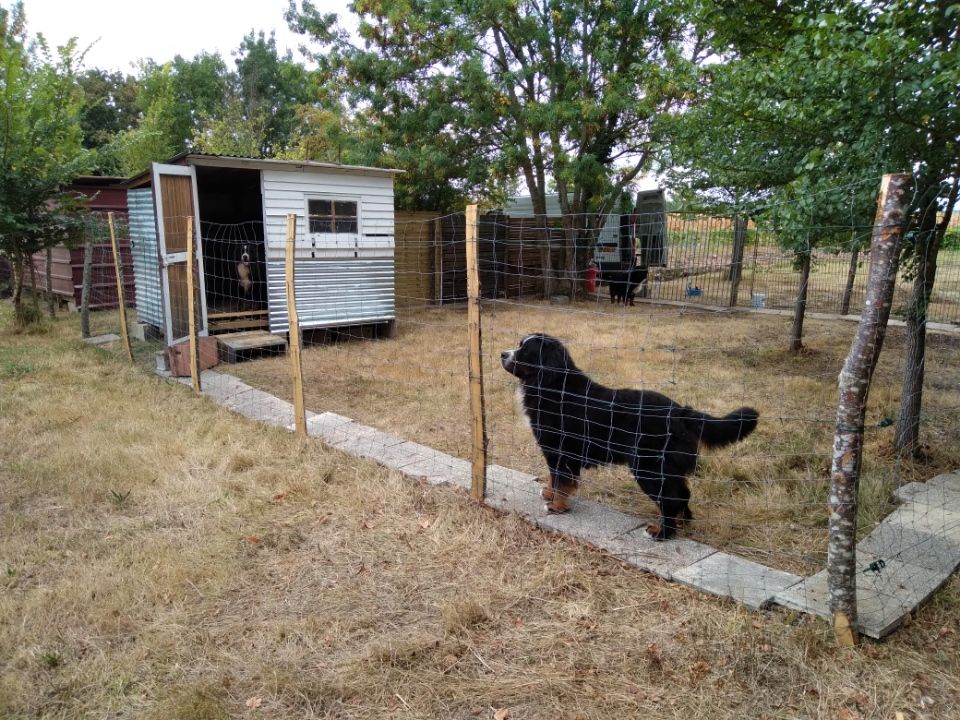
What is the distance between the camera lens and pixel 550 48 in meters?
13.3

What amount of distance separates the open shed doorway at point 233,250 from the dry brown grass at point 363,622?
17.8ft

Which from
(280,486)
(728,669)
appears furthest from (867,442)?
(280,486)

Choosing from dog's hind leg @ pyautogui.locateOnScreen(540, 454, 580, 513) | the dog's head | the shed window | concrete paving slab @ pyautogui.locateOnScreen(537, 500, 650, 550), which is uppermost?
the shed window

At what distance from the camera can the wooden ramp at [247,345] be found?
866 cm

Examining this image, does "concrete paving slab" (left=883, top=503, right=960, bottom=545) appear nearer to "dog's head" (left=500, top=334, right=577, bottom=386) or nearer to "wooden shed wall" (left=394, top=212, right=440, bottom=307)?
"dog's head" (left=500, top=334, right=577, bottom=386)

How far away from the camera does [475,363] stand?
3939 millimetres

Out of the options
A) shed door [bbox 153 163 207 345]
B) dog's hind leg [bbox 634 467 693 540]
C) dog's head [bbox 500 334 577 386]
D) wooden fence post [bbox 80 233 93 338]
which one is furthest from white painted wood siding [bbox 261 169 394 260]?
dog's hind leg [bbox 634 467 693 540]

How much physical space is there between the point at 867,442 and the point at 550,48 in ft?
36.6

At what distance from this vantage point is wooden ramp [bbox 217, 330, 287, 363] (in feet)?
28.4

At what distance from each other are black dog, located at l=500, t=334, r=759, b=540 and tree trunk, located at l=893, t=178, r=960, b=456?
2.00m

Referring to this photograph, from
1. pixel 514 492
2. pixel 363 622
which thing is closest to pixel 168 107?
pixel 514 492

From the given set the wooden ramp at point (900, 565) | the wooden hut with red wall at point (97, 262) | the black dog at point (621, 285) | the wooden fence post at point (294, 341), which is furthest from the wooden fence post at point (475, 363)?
the wooden hut with red wall at point (97, 262)

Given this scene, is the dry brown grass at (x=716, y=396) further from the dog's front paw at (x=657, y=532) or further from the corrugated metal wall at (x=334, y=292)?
the corrugated metal wall at (x=334, y=292)

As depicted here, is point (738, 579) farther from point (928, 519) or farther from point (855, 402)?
point (928, 519)
